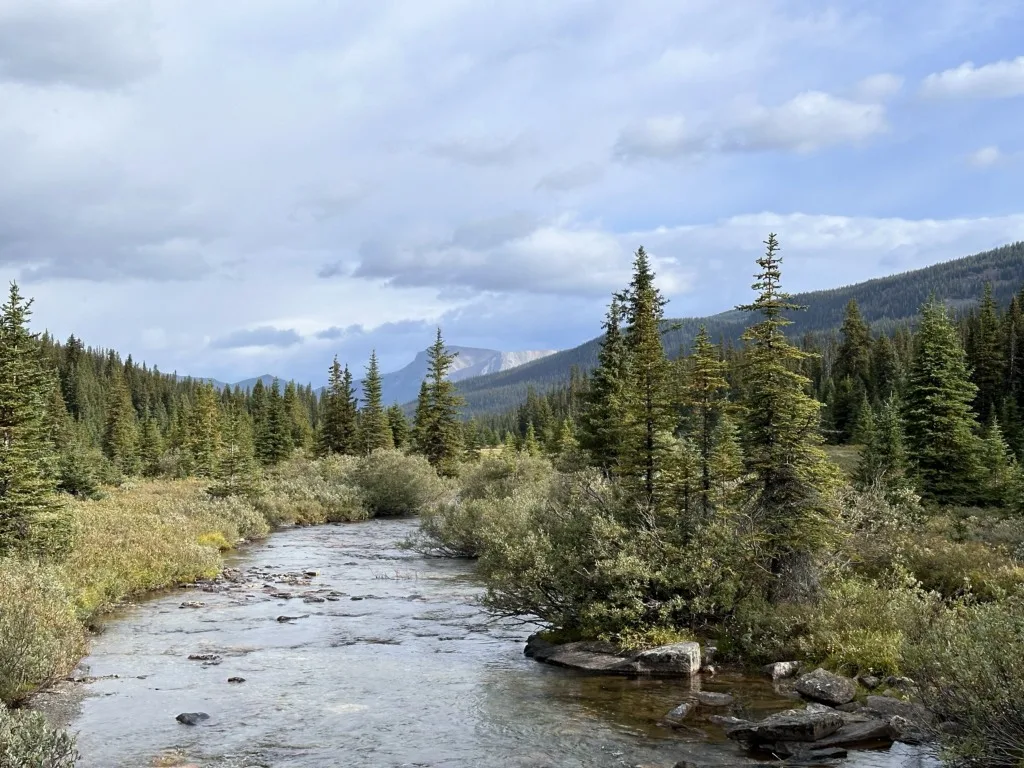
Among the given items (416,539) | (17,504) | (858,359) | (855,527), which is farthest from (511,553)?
(858,359)

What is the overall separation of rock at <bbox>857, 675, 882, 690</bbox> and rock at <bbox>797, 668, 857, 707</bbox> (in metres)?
0.36

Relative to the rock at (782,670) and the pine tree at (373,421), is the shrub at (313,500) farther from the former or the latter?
the rock at (782,670)

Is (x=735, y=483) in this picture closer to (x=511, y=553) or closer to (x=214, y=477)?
(x=511, y=553)

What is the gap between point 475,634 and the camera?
24047 millimetres

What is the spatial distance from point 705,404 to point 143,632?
17.0 meters

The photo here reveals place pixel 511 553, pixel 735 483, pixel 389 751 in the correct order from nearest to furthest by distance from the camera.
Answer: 1. pixel 389 751
2. pixel 511 553
3. pixel 735 483

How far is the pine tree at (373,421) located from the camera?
8962 cm

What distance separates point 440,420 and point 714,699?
6503 centimetres

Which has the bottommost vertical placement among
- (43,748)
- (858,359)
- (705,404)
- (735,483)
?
(43,748)

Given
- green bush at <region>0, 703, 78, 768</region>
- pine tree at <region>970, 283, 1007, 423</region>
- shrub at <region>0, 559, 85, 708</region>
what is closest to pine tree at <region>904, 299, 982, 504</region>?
shrub at <region>0, 559, 85, 708</region>

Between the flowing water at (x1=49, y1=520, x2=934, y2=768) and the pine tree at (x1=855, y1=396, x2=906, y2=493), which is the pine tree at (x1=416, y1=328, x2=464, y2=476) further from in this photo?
the flowing water at (x1=49, y1=520, x2=934, y2=768)

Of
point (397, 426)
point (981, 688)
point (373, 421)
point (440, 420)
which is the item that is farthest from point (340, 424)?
point (981, 688)

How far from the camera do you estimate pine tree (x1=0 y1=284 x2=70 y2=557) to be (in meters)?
25.7

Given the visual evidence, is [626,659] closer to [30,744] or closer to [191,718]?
[191,718]
